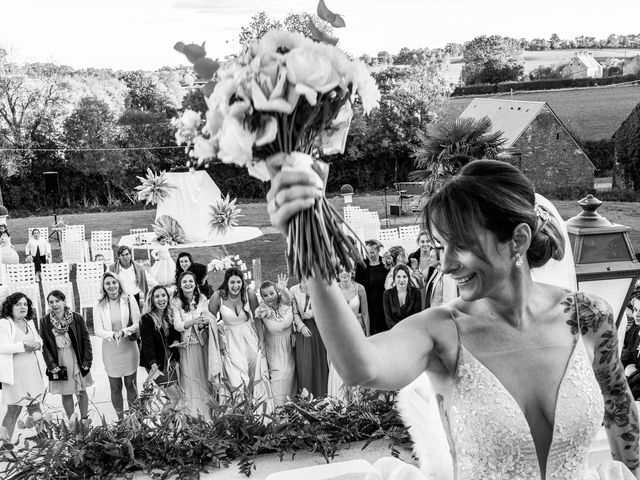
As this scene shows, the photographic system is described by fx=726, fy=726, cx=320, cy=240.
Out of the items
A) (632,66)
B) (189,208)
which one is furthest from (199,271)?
(632,66)

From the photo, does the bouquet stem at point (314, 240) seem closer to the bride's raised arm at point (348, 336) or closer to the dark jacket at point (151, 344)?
the bride's raised arm at point (348, 336)

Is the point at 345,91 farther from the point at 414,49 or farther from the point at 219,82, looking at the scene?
the point at 414,49

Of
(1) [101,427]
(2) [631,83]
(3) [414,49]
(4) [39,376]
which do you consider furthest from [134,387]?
(2) [631,83]

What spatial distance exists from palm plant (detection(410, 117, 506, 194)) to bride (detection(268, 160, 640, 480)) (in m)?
1.01

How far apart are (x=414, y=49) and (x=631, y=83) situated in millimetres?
16139

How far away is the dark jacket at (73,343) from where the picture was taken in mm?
6559

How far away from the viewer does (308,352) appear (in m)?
6.95

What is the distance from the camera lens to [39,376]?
6691mm

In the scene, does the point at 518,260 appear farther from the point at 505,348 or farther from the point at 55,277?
the point at 55,277

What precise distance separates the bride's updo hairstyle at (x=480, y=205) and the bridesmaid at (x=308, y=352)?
5089 millimetres

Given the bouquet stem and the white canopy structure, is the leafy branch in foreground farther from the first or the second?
the white canopy structure

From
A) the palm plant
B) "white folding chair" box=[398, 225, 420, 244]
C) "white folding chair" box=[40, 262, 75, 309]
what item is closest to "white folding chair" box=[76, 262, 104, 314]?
"white folding chair" box=[40, 262, 75, 309]

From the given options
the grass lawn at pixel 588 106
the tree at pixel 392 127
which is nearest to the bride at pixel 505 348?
the tree at pixel 392 127

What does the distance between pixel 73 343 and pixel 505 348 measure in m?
5.41
